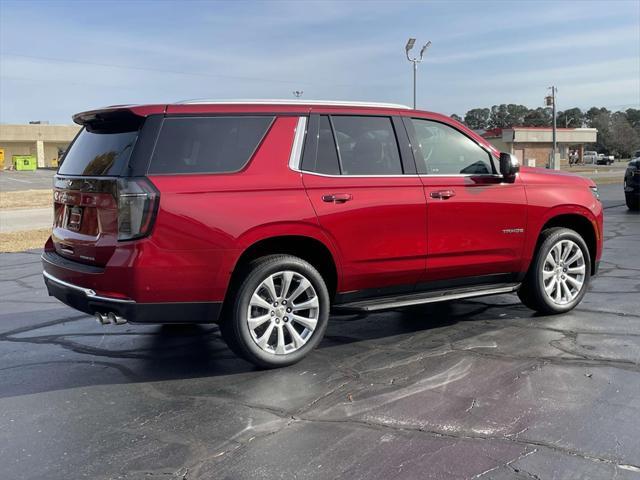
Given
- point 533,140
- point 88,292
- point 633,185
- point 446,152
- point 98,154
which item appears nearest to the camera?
point 88,292

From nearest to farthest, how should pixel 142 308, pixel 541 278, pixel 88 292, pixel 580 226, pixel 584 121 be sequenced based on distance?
1. pixel 142 308
2. pixel 88 292
3. pixel 541 278
4. pixel 580 226
5. pixel 584 121

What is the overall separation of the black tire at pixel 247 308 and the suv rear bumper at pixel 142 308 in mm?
141

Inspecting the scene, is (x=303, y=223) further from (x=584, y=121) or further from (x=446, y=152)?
(x=584, y=121)

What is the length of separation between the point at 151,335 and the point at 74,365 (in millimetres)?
960

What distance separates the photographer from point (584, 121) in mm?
148625

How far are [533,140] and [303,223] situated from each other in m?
79.9

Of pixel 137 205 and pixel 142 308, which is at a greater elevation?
pixel 137 205

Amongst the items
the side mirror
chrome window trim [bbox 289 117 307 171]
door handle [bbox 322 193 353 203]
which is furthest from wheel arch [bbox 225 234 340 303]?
the side mirror

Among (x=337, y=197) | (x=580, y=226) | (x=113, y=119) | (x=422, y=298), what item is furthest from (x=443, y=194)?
(x=113, y=119)

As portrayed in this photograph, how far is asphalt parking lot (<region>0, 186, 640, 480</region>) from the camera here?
3252mm

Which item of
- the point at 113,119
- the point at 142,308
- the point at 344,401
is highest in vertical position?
the point at 113,119

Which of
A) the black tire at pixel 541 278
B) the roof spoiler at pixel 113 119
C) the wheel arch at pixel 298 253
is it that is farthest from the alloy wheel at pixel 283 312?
the black tire at pixel 541 278

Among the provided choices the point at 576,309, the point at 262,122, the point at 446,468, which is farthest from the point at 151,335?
the point at 576,309

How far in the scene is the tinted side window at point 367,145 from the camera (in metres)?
5.00
